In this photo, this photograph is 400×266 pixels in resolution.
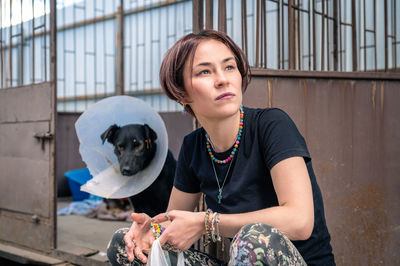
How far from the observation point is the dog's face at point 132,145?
95.1 inches

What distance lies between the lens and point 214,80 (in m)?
1.39

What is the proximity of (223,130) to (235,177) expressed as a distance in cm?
17

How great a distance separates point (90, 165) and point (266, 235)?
156 centimetres

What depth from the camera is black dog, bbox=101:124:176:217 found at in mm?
2438

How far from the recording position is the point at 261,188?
144cm

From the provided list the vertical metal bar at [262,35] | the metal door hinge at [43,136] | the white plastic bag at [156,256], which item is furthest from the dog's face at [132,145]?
the white plastic bag at [156,256]

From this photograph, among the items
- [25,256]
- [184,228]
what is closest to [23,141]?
[25,256]

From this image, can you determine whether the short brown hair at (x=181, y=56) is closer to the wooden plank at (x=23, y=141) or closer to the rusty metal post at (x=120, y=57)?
the wooden plank at (x=23, y=141)

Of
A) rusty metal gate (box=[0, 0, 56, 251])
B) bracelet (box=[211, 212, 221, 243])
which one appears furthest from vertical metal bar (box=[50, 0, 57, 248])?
bracelet (box=[211, 212, 221, 243])

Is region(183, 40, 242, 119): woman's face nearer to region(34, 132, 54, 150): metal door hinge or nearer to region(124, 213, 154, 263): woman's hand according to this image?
region(124, 213, 154, 263): woman's hand

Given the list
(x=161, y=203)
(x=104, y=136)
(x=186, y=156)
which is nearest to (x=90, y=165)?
(x=104, y=136)

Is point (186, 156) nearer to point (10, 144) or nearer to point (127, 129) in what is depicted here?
point (127, 129)

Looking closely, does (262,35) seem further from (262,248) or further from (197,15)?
(262,248)

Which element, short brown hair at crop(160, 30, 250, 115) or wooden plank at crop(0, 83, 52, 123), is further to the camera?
wooden plank at crop(0, 83, 52, 123)
